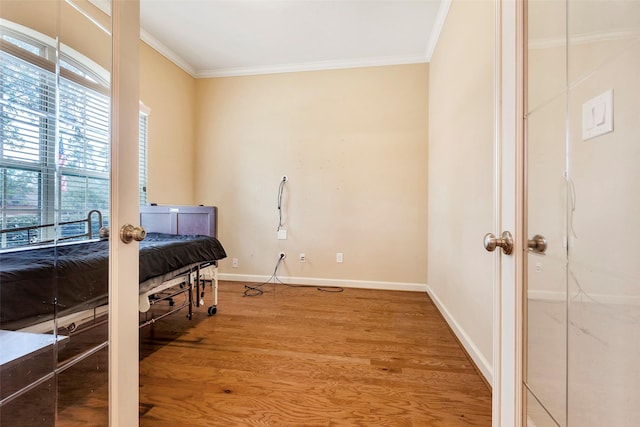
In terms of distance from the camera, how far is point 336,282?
336 centimetres

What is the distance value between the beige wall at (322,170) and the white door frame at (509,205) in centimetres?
248

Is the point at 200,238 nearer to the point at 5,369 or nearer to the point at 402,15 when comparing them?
the point at 5,369

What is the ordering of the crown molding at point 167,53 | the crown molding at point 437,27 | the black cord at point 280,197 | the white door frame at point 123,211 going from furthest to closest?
the black cord at point 280,197 < the crown molding at point 167,53 < the crown molding at point 437,27 < the white door frame at point 123,211

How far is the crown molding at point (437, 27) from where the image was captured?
7.61ft

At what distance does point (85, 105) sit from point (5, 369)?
0.69 metres

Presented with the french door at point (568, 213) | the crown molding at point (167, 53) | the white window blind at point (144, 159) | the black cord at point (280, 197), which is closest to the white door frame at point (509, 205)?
the french door at point (568, 213)

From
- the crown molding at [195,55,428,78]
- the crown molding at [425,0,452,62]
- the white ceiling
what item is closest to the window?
the white ceiling

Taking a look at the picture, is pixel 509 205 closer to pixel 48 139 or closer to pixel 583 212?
pixel 583 212

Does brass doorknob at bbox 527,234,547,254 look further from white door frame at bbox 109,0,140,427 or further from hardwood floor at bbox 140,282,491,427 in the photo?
white door frame at bbox 109,0,140,427

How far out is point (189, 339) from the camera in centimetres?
197

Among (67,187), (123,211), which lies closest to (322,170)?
(123,211)

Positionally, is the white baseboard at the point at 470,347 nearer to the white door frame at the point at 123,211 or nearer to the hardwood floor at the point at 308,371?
the hardwood floor at the point at 308,371

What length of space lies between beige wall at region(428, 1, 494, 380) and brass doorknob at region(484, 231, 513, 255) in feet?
2.90

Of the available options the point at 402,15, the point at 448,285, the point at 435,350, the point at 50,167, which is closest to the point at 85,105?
the point at 50,167
